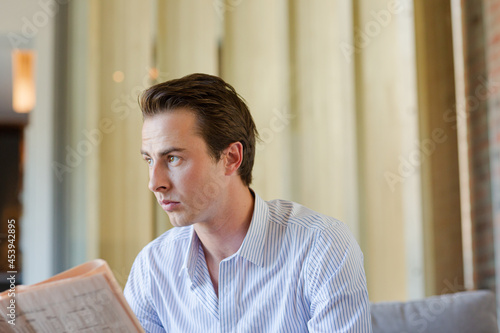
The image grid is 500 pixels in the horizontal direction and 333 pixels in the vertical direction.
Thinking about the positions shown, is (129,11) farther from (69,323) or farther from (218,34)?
(69,323)

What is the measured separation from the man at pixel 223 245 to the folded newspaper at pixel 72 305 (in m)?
0.44

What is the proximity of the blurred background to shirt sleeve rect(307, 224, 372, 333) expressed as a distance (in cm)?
127

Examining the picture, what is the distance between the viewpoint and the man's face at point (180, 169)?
1502mm

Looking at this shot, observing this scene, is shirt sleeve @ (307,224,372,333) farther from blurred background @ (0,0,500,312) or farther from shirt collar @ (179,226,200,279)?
blurred background @ (0,0,500,312)

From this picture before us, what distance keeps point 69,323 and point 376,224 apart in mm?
2079

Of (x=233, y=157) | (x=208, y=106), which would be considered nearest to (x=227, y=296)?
(x=233, y=157)

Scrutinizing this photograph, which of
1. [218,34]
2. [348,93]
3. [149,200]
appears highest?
[218,34]

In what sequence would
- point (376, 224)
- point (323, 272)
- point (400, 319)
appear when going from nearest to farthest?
point (323, 272) < point (400, 319) < point (376, 224)

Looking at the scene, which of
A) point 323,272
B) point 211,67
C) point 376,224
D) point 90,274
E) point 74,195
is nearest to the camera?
point 90,274

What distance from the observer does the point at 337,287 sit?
1.39 m

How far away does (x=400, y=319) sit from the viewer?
6.51 ft

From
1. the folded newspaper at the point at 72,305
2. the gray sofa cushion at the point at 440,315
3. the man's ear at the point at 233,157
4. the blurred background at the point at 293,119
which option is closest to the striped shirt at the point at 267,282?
the man's ear at the point at 233,157

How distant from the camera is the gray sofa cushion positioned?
1.97 metres

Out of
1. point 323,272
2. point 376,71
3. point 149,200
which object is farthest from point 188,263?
point 376,71
